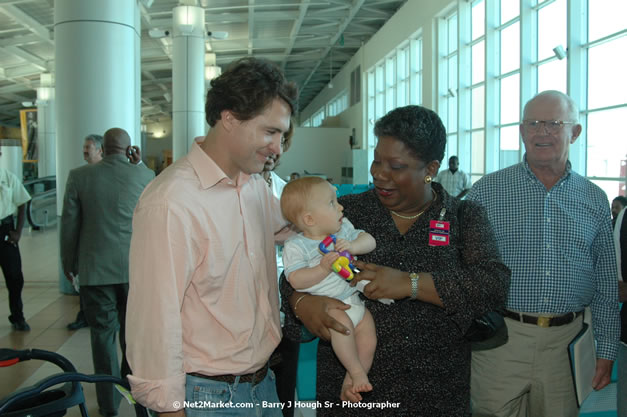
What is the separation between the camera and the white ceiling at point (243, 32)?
17.9m

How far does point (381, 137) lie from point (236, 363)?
941mm

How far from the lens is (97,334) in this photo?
3.74 metres

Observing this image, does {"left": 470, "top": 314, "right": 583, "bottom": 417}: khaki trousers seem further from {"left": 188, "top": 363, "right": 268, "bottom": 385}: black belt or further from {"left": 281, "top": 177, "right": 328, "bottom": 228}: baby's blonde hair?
{"left": 281, "top": 177, "right": 328, "bottom": 228}: baby's blonde hair

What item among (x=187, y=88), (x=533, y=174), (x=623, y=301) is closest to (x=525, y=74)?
(x=533, y=174)

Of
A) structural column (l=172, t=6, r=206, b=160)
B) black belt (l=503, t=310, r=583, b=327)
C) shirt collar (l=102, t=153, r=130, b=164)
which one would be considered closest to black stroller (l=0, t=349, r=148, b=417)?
black belt (l=503, t=310, r=583, b=327)

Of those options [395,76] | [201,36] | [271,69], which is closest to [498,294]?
[271,69]

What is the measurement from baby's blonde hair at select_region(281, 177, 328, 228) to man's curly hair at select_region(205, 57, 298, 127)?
30 cm

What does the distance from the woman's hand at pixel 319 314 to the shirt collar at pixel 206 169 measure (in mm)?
491

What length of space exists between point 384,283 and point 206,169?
27.0 inches

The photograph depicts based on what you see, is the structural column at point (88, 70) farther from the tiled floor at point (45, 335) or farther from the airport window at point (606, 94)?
the airport window at point (606, 94)

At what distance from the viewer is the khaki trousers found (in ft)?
8.45

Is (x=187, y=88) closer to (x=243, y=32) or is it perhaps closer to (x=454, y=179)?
(x=243, y=32)

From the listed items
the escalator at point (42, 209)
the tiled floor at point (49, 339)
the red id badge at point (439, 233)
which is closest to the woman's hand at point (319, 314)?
the red id badge at point (439, 233)

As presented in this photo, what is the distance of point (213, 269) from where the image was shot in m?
1.67
